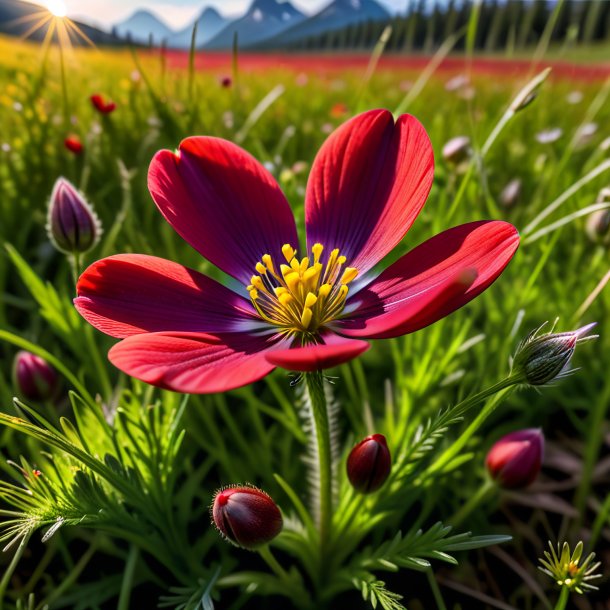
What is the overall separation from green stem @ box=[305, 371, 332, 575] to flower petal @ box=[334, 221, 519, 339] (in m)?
0.07

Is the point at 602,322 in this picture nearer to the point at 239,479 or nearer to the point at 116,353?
the point at 239,479

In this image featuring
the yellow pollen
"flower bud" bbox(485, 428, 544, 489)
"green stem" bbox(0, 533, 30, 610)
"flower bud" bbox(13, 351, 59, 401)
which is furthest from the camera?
"flower bud" bbox(13, 351, 59, 401)

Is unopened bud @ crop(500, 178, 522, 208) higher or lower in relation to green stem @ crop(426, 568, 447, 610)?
higher

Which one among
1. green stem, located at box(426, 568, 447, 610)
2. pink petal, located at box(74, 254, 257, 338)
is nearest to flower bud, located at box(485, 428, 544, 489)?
green stem, located at box(426, 568, 447, 610)

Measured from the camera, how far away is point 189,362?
628mm

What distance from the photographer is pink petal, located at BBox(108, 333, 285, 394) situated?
540 millimetres

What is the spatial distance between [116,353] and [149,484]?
1.08ft

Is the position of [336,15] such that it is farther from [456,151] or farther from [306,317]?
[306,317]

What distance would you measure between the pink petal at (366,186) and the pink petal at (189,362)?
0.79 ft

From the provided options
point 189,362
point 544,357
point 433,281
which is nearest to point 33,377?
point 189,362

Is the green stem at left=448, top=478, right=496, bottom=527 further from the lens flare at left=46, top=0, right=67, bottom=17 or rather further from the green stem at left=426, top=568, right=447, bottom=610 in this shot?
the lens flare at left=46, top=0, right=67, bottom=17

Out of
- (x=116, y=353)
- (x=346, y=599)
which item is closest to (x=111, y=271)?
Result: (x=116, y=353)

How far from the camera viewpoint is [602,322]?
1.37 m

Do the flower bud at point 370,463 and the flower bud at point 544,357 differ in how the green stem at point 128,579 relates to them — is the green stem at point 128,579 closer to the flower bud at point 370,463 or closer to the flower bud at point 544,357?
the flower bud at point 370,463
